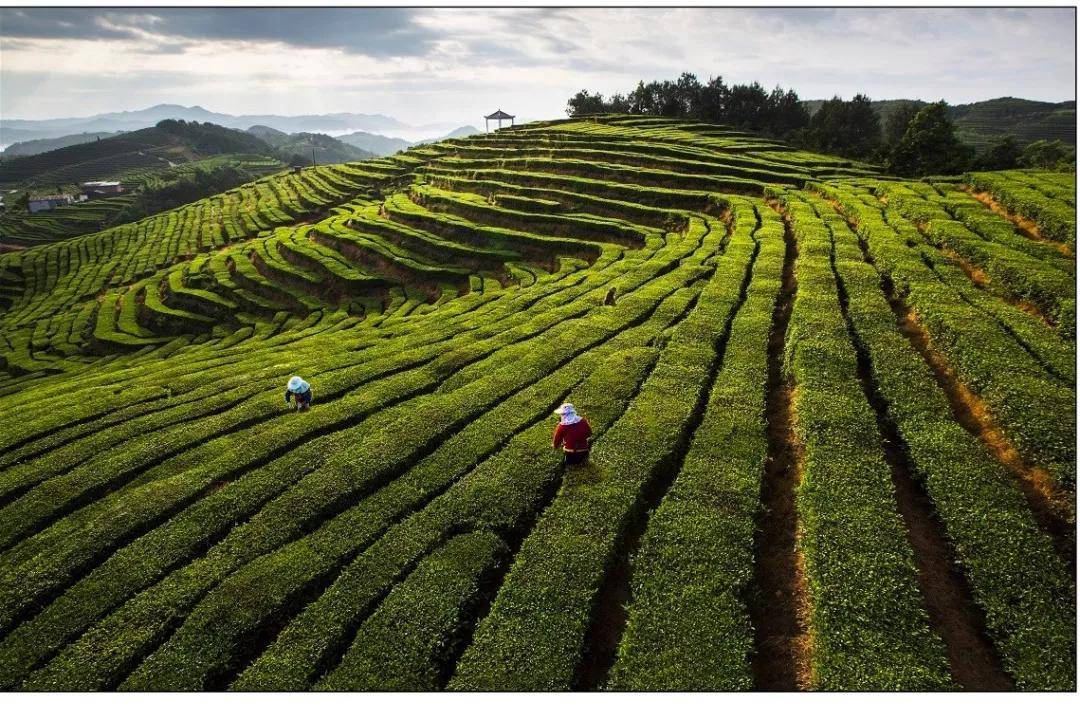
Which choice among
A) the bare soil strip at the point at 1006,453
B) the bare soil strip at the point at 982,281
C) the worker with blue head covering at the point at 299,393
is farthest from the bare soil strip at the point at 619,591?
the bare soil strip at the point at 982,281

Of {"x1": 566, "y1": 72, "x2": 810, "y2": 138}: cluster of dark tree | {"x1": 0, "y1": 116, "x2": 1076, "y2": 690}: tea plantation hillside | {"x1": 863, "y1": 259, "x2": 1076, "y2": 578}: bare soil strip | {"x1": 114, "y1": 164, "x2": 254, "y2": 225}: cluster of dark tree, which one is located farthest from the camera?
{"x1": 114, "y1": 164, "x2": 254, "y2": 225}: cluster of dark tree

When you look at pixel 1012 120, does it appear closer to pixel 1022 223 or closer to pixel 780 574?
pixel 1022 223

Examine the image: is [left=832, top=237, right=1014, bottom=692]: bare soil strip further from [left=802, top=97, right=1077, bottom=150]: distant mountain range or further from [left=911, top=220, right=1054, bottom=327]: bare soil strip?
[left=802, top=97, right=1077, bottom=150]: distant mountain range

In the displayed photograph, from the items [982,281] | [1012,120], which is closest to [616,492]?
[982,281]

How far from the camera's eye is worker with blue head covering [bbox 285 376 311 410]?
1506cm

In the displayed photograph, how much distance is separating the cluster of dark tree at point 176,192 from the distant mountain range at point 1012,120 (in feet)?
418

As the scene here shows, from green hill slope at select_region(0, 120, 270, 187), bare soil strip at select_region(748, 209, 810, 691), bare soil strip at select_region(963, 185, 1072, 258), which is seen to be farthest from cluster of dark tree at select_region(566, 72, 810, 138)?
green hill slope at select_region(0, 120, 270, 187)

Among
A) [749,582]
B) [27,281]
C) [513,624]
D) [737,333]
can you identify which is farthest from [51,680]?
[27,281]

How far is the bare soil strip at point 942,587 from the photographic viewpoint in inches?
292

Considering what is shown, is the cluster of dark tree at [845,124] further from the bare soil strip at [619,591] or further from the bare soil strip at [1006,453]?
the bare soil strip at [619,591]

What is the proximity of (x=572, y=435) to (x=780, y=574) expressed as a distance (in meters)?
4.63

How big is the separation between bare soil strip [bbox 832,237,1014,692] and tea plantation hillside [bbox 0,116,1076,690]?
49 mm

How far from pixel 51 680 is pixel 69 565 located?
2759 mm

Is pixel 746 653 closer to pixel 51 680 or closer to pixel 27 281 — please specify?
pixel 51 680
